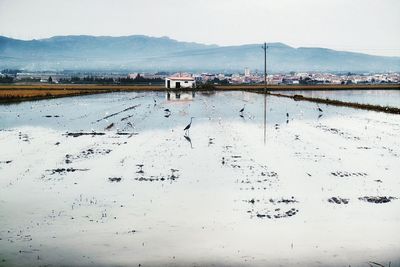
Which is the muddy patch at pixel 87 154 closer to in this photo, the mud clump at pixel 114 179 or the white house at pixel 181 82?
the mud clump at pixel 114 179

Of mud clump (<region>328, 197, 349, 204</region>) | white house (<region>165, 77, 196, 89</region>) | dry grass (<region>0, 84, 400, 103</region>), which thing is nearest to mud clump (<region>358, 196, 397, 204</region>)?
mud clump (<region>328, 197, 349, 204</region>)

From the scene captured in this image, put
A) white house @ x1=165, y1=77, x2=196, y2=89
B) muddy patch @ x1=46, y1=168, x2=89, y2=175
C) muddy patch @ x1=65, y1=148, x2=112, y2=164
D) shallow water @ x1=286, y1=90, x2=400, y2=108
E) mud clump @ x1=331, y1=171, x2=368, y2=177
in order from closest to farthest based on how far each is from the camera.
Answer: mud clump @ x1=331, y1=171, x2=368, y2=177
muddy patch @ x1=46, y1=168, x2=89, y2=175
muddy patch @ x1=65, y1=148, x2=112, y2=164
shallow water @ x1=286, y1=90, x2=400, y2=108
white house @ x1=165, y1=77, x2=196, y2=89

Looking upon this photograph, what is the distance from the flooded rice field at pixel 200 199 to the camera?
9102 mm

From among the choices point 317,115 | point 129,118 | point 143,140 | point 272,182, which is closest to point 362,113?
point 317,115

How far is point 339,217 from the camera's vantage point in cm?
1127

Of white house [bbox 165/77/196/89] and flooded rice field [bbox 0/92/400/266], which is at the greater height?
white house [bbox 165/77/196/89]

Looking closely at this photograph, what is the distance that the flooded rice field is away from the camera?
9102 mm

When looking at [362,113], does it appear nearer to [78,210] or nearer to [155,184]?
[155,184]

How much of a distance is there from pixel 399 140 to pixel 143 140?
42.3 feet

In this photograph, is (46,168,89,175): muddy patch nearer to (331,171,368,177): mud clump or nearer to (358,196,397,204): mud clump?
(331,171,368,177): mud clump

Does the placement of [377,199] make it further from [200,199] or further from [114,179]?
[114,179]

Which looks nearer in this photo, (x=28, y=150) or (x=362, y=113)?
(x=28, y=150)

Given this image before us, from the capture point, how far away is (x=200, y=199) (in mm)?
12930

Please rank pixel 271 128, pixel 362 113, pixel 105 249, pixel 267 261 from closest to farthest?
pixel 267 261
pixel 105 249
pixel 271 128
pixel 362 113
